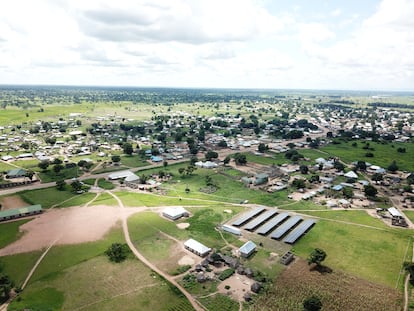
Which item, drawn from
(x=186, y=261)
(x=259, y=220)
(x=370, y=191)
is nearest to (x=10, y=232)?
(x=186, y=261)

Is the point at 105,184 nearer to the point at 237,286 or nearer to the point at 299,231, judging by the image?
the point at 237,286

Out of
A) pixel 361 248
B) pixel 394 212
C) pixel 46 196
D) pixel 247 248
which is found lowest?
pixel 361 248

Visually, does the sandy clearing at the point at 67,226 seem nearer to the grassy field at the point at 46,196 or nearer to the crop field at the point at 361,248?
the grassy field at the point at 46,196

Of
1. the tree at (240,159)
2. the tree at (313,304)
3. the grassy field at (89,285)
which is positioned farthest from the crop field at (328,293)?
the tree at (240,159)

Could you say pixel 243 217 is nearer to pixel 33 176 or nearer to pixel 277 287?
pixel 277 287

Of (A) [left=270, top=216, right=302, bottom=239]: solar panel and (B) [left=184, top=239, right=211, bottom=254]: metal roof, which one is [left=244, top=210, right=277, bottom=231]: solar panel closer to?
(A) [left=270, top=216, right=302, bottom=239]: solar panel
